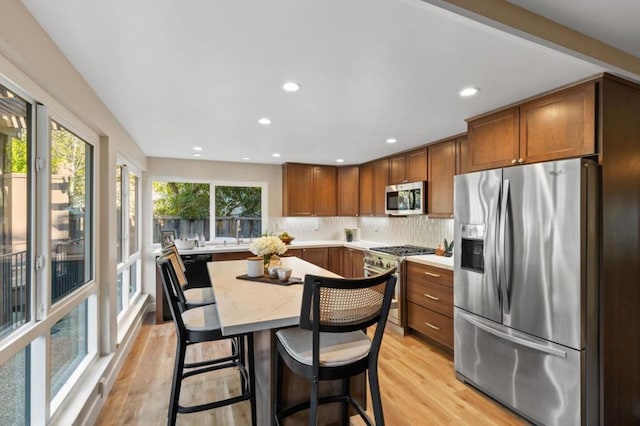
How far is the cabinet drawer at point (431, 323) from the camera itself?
3080 millimetres

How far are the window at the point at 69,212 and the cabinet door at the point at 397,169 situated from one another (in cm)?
354

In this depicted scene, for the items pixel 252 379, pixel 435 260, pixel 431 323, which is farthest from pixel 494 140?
pixel 252 379

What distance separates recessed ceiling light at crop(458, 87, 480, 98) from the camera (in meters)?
2.10

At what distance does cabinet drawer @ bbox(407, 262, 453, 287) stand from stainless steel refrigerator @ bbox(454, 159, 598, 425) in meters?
0.47

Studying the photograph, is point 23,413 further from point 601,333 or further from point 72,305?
point 601,333

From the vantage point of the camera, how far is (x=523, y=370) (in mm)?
2133

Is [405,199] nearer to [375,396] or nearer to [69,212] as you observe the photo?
[375,396]

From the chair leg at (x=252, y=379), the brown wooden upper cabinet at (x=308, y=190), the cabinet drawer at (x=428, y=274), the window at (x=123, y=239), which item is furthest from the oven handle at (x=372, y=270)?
the window at (x=123, y=239)

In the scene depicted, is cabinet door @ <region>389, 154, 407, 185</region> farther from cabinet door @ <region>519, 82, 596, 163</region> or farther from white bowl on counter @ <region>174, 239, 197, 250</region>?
white bowl on counter @ <region>174, 239, 197, 250</region>

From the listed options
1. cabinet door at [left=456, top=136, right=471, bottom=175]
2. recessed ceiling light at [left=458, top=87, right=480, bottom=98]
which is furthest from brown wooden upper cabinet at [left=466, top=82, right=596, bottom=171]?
cabinet door at [left=456, top=136, right=471, bottom=175]

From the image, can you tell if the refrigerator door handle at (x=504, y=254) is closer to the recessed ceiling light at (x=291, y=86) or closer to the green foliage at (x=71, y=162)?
the recessed ceiling light at (x=291, y=86)

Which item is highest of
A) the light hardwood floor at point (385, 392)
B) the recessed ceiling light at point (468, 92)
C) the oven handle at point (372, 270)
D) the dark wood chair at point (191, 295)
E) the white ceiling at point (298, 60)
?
the white ceiling at point (298, 60)

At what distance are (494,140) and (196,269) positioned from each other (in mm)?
3892

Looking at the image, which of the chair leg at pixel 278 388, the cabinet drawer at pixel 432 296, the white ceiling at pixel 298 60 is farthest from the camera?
the cabinet drawer at pixel 432 296
